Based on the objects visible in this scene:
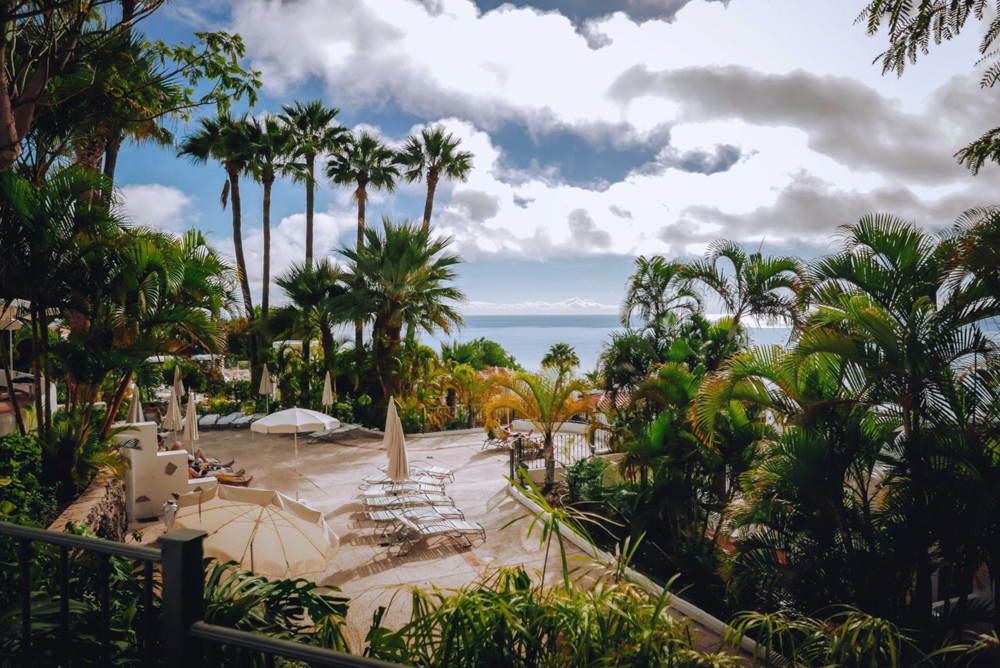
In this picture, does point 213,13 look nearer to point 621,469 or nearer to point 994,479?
point 621,469

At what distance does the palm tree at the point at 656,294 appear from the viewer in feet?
53.3

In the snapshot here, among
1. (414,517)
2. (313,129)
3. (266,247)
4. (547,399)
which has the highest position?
(313,129)

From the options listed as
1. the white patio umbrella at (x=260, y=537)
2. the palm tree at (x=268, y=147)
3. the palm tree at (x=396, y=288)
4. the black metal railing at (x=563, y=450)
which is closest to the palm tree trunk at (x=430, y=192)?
the palm tree at (x=268, y=147)

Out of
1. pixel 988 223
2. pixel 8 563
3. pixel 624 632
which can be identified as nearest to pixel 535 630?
pixel 624 632

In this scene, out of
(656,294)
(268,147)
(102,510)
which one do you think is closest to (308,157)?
(268,147)

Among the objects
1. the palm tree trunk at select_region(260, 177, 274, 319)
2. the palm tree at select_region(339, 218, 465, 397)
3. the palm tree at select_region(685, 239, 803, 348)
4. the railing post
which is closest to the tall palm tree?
the palm tree trunk at select_region(260, 177, 274, 319)

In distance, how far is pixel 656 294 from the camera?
54.2 feet

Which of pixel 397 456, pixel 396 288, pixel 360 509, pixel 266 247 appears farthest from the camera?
pixel 266 247

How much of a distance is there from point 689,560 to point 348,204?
26.0 meters

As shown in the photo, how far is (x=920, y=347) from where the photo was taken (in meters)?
6.12

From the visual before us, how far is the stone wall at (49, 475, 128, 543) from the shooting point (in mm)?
7578

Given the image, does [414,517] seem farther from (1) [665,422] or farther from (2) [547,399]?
(2) [547,399]

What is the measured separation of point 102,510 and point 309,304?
521 inches

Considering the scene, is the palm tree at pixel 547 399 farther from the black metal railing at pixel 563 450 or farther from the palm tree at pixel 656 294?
the palm tree at pixel 656 294
